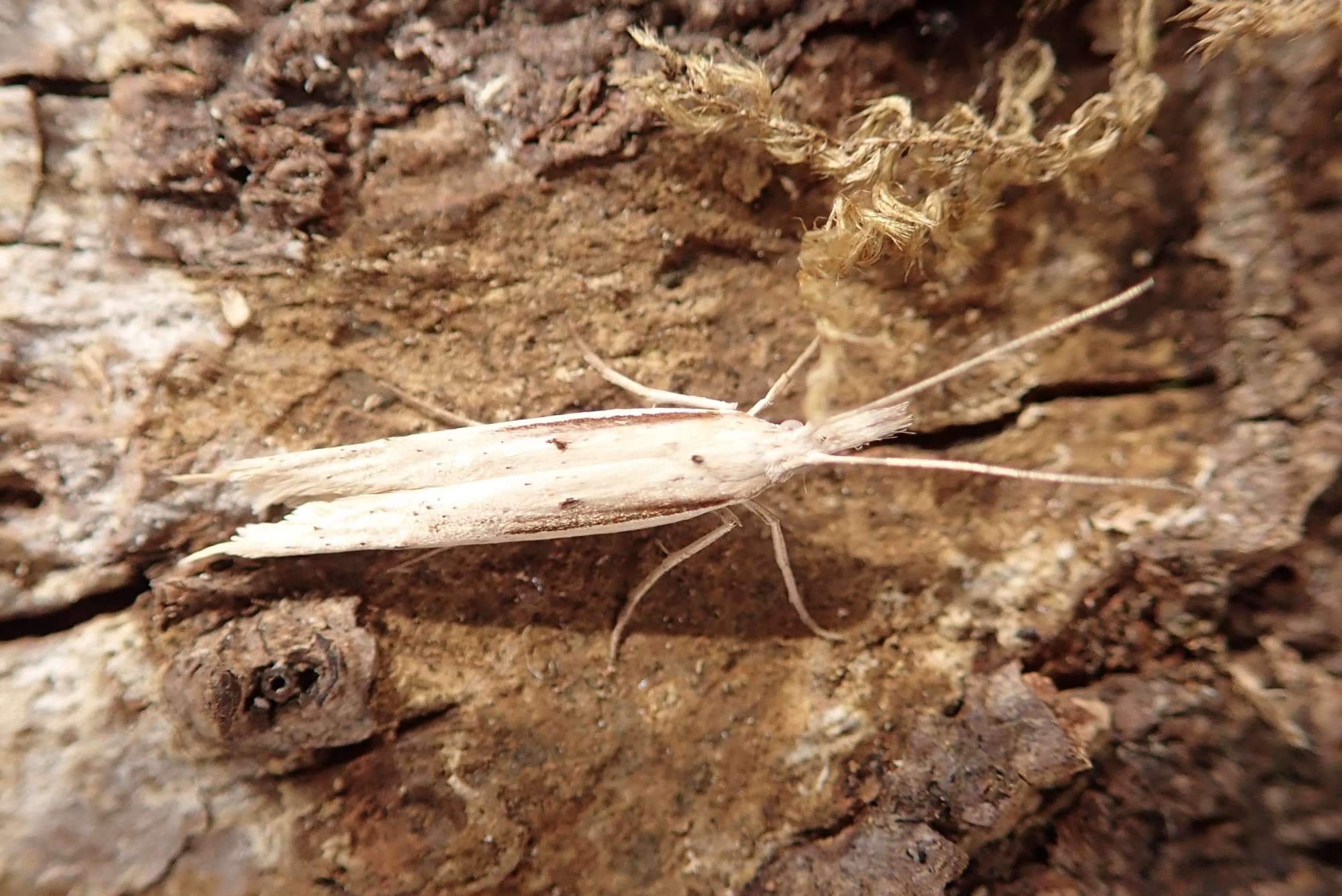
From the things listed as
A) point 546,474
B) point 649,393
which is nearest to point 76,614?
point 546,474

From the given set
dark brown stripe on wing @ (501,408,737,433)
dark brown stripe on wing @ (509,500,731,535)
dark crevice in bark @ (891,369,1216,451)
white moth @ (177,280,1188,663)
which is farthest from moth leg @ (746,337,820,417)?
dark crevice in bark @ (891,369,1216,451)

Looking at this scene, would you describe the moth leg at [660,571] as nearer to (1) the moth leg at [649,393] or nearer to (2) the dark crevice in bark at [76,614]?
(1) the moth leg at [649,393]

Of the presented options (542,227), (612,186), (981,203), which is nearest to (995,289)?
(981,203)

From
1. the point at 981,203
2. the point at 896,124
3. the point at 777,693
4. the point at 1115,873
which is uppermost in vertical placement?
the point at 896,124

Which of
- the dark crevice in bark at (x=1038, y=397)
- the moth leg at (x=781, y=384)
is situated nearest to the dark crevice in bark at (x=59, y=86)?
the moth leg at (x=781, y=384)

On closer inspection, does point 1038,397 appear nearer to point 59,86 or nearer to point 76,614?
point 76,614

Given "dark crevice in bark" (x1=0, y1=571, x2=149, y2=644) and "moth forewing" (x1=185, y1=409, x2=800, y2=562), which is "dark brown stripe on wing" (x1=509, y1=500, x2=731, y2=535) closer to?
"moth forewing" (x1=185, y1=409, x2=800, y2=562)

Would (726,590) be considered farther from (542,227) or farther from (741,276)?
(542,227)
